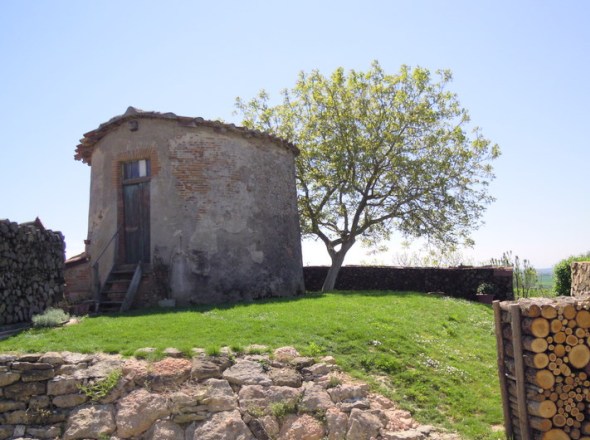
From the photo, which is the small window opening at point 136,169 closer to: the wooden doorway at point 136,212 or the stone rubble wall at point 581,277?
the wooden doorway at point 136,212

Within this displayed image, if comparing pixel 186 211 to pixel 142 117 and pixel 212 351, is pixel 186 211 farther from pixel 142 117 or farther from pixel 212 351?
pixel 212 351

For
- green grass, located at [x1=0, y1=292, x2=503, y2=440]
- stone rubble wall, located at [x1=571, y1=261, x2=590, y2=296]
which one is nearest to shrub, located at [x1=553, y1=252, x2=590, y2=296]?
stone rubble wall, located at [x1=571, y1=261, x2=590, y2=296]

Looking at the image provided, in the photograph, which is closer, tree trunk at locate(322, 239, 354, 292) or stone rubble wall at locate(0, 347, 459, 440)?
stone rubble wall at locate(0, 347, 459, 440)

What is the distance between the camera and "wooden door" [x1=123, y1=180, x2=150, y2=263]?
14367 millimetres

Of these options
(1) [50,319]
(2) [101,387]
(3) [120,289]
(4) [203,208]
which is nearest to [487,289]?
(4) [203,208]

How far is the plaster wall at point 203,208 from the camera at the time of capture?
45.0ft

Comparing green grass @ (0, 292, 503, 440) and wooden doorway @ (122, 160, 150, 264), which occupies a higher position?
wooden doorway @ (122, 160, 150, 264)

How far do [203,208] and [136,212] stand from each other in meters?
1.98

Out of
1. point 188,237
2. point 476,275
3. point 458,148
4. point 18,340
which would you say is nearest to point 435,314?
point 188,237

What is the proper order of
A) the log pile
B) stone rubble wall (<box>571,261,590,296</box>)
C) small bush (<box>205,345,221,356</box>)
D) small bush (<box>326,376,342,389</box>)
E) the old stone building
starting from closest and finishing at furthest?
small bush (<box>326,376,342,389</box>) → small bush (<box>205,345,221,356</box>) → the log pile → stone rubble wall (<box>571,261,590,296</box>) → the old stone building

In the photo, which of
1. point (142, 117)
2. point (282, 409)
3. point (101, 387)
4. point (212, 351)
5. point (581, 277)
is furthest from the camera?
point (142, 117)

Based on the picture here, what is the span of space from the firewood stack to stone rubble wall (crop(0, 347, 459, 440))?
3.89ft

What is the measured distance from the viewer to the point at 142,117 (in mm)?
14312

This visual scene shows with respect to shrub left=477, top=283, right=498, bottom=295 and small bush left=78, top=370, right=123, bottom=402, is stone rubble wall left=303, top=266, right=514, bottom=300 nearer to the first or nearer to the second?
shrub left=477, top=283, right=498, bottom=295
